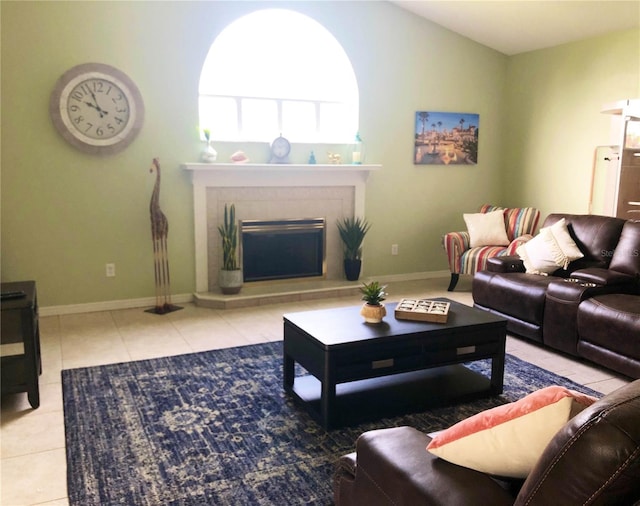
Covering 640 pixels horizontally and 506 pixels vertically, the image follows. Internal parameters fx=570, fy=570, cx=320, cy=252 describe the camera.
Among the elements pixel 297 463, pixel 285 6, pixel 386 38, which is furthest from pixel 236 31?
pixel 297 463

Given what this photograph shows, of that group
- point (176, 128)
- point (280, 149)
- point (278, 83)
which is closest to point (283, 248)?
point (280, 149)

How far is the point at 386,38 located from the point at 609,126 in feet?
7.67

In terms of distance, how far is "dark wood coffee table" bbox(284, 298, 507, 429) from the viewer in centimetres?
277

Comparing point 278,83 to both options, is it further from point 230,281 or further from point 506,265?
point 506,265

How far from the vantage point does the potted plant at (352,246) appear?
226 inches

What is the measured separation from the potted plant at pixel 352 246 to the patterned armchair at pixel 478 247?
869mm

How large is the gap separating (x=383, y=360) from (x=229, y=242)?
264 cm

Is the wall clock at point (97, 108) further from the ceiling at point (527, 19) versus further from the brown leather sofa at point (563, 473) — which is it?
the brown leather sofa at point (563, 473)

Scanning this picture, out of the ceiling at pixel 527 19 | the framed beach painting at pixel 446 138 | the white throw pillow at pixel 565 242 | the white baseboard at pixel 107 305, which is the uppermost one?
the ceiling at pixel 527 19

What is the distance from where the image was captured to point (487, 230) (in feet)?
18.6

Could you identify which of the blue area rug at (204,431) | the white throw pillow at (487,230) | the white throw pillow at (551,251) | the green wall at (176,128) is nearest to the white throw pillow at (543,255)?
the white throw pillow at (551,251)

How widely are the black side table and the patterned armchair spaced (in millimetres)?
3874

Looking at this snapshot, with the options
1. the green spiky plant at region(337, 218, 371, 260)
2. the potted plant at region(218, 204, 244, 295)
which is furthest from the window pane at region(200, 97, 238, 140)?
the green spiky plant at region(337, 218, 371, 260)

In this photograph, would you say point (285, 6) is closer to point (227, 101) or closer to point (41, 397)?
point (227, 101)
